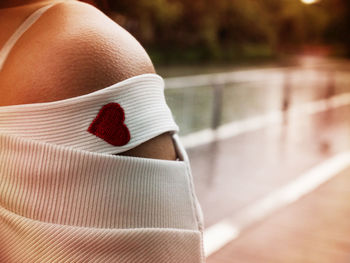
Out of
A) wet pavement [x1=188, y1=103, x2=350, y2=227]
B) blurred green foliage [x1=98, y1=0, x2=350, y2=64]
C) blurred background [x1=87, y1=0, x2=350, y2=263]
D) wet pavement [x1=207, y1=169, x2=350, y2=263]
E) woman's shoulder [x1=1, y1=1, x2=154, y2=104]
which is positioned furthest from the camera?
blurred green foliage [x1=98, y1=0, x2=350, y2=64]

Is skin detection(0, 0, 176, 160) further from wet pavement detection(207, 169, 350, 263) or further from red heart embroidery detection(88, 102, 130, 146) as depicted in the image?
wet pavement detection(207, 169, 350, 263)

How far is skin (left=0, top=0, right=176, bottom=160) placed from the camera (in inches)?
23.5

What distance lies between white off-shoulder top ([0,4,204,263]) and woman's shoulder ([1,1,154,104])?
0.05ft

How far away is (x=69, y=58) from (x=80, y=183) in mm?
167

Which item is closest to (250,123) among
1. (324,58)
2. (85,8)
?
(85,8)

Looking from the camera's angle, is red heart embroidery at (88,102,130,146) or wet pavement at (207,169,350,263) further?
wet pavement at (207,169,350,263)

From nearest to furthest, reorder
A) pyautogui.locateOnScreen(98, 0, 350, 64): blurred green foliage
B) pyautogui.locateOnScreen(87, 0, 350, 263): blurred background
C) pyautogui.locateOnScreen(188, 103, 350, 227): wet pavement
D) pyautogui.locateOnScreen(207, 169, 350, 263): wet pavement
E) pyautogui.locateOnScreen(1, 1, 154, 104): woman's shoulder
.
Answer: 1. pyautogui.locateOnScreen(1, 1, 154, 104): woman's shoulder
2. pyautogui.locateOnScreen(207, 169, 350, 263): wet pavement
3. pyautogui.locateOnScreen(87, 0, 350, 263): blurred background
4. pyautogui.locateOnScreen(188, 103, 350, 227): wet pavement
5. pyautogui.locateOnScreen(98, 0, 350, 64): blurred green foliage

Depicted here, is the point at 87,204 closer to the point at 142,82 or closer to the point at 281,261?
the point at 142,82

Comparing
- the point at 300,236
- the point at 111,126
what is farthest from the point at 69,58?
the point at 300,236

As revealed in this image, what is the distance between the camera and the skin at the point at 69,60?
597 millimetres

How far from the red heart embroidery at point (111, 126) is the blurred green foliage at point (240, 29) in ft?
106

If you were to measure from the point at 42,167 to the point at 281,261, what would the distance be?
3102 millimetres

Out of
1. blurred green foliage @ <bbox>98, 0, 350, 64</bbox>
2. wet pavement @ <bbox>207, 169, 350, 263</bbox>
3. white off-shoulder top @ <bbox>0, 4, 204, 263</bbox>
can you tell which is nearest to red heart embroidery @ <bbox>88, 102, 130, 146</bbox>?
white off-shoulder top @ <bbox>0, 4, 204, 263</bbox>

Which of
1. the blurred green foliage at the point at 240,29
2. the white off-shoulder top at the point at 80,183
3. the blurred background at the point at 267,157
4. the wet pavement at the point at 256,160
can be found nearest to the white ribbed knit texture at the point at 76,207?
the white off-shoulder top at the point at 80,183
